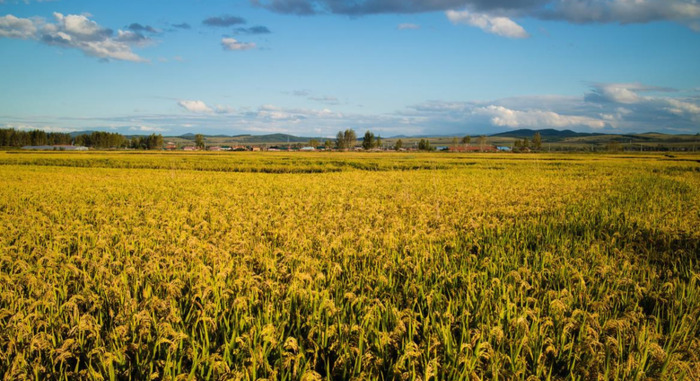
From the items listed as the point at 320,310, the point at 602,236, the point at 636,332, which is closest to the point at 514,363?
the point at 636,332

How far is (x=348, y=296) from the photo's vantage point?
4219mm

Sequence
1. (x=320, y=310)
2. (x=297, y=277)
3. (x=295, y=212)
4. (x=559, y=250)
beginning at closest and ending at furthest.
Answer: (x=320, y=310), (x=297, y=277), (x=559, y=250), (x=295, y=212)

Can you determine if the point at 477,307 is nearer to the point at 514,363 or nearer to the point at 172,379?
the point at 514,363

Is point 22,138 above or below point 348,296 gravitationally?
above

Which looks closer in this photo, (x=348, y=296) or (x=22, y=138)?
(x=348, y=296)

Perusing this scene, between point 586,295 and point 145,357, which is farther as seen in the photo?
point 586,295

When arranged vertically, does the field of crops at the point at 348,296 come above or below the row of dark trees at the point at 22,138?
below

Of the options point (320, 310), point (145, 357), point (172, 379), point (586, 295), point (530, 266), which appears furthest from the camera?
point (530, 266)

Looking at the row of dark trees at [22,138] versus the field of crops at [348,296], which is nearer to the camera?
the field of crops at [348,296]

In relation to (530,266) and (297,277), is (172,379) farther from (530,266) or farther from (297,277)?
(530,266)

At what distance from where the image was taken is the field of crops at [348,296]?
10.5 feet

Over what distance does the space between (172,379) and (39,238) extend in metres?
6.30

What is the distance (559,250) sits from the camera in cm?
687

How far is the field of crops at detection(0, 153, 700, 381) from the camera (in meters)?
3.20
